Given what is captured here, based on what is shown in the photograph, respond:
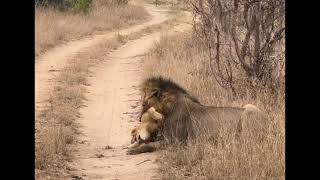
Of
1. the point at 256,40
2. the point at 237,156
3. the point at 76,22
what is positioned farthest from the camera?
the point at 76,22

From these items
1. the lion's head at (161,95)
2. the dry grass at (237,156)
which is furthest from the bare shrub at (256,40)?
the lion's head at (161,95)

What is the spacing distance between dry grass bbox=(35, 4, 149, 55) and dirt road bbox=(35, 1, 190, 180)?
584 millimetres

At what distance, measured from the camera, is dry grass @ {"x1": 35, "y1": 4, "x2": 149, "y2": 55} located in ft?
66.0

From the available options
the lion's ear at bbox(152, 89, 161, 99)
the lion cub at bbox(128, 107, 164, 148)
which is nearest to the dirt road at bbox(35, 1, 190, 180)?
the lion cub at bbox(128, 107, 164, 148)

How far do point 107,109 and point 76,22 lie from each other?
13389mm

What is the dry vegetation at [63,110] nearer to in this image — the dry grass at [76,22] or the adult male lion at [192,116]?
the dry grass at [76,22]

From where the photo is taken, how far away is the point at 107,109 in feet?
37.2

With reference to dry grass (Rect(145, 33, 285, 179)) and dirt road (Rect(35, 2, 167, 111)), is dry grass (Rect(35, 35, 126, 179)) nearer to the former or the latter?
dirt road (Rect(35, 2, 167, 111))

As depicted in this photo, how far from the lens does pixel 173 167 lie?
7.26 metres

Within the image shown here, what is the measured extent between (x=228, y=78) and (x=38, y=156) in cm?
491

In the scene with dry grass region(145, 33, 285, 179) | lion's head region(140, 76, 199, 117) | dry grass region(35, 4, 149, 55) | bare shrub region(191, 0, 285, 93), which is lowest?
dry grass region(145, 33, 285, 179)

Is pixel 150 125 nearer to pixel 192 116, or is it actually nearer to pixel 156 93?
pixel 156 93

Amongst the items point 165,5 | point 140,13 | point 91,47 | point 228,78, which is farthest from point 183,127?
point 165,5

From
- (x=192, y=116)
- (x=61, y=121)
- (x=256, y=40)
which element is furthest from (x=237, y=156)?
(x=256, y=40)
